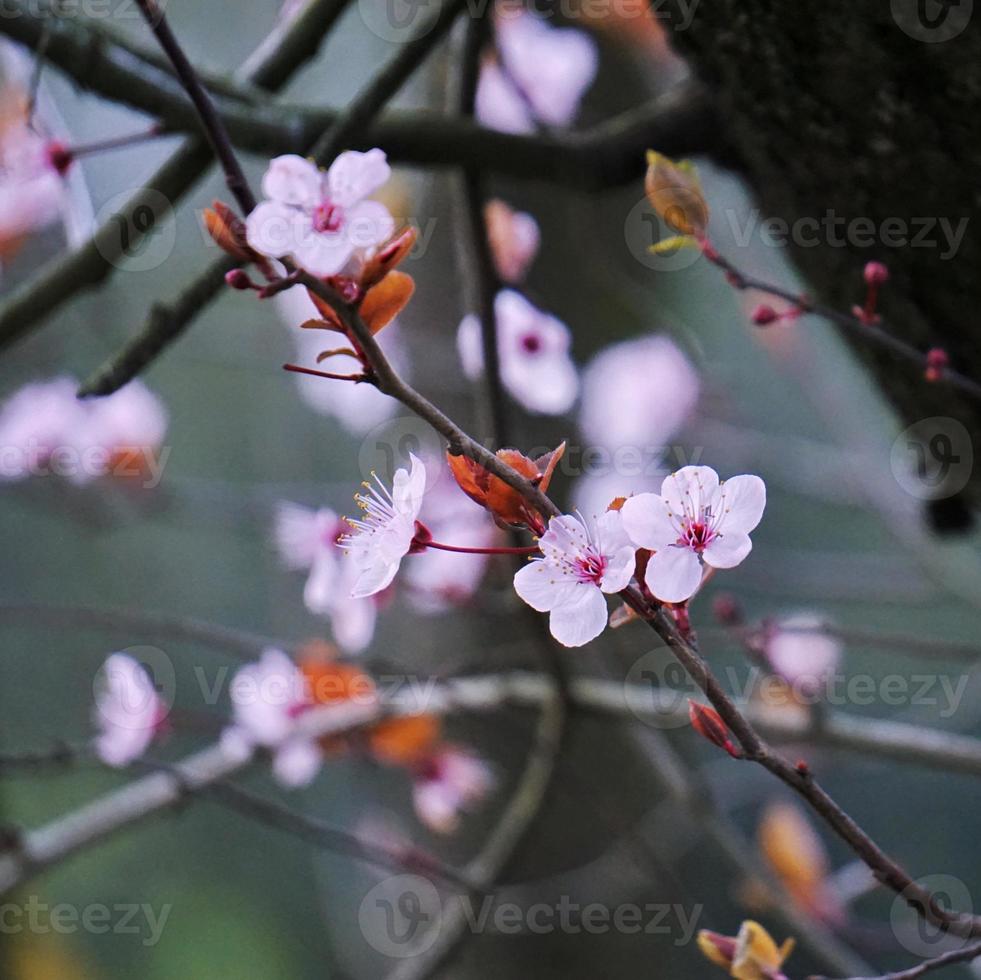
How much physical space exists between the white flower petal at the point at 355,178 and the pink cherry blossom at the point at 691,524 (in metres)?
0.20

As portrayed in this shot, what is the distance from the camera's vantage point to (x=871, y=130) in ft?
2.57

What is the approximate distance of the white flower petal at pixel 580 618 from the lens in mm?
464

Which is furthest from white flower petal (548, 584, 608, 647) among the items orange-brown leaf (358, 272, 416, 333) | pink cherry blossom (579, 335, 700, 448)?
pink cherry blossom (579, 335, 700, 448)

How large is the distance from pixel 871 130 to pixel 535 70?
916 millimetres

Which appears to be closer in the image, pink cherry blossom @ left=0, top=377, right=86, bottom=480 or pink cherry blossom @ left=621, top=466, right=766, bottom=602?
pink cherry blossom @ left=621, top=466, right=766, bottom=602

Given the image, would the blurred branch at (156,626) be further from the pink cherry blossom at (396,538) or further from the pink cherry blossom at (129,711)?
the pink cherry blossom at (396,538)

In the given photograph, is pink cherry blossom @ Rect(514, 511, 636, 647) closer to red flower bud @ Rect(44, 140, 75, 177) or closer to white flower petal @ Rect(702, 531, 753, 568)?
white flower petal @ Rect(702, 531, 753, 568)

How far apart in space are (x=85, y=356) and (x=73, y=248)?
375cm

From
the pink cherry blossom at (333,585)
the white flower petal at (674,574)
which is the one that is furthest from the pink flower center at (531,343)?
the white flower petal at (674,574)

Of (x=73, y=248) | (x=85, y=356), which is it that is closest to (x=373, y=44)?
(x=73, y=248)

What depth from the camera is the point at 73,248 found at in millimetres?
896

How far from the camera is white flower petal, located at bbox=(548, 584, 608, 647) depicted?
464mm

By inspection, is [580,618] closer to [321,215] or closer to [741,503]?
[741,503]

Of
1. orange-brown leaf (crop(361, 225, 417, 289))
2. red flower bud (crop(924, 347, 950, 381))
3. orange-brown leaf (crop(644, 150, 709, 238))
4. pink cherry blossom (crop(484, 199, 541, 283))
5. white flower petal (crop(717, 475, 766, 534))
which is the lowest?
pink cherry blossom (crop(484, 199, 541, 283))
